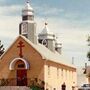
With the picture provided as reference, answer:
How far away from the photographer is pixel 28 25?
5962cm

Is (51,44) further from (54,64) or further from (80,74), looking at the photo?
(80,74)

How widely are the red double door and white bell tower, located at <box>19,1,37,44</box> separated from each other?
4.29 meters

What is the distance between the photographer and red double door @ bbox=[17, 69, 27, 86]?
5788cm

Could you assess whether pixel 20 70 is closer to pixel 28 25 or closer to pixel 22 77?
pixel 22 77

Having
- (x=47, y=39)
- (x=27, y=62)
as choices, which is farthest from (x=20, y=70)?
(x=47, y=39)

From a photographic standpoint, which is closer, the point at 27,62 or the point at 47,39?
the point at 27,62

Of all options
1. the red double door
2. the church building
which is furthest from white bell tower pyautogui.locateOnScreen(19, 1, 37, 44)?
the red double door

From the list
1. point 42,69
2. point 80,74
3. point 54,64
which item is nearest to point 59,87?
point 54,64

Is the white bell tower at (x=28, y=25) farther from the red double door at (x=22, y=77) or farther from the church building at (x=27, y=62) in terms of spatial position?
the red double door at (x=22, y=77)

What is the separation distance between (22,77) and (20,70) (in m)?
0.90

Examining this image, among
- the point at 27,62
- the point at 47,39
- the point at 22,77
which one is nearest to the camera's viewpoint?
the point at 27,62

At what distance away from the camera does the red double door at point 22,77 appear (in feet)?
190

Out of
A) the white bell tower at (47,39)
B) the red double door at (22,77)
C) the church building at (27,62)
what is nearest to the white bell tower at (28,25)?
the church building at (27,62)

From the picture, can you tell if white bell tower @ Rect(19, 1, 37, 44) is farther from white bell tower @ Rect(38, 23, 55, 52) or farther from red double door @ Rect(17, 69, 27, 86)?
white bell tower @ Rect(38, 23, 55, 52)
